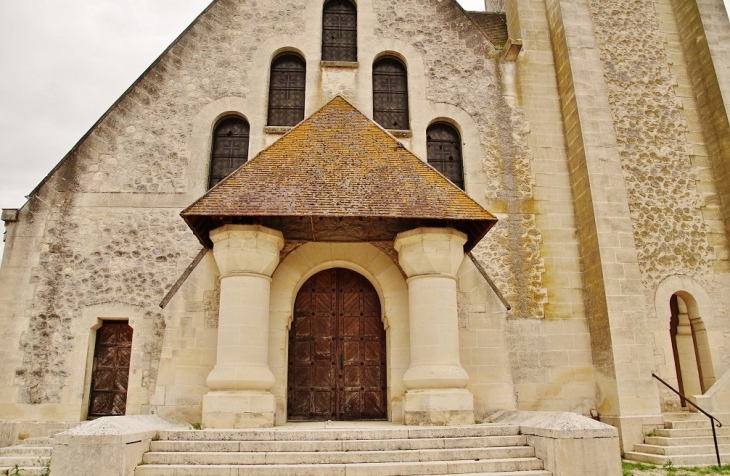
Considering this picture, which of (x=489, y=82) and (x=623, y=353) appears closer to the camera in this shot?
(x=623, y=353)

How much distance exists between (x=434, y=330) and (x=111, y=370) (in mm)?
6235

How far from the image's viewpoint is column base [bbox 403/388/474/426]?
823cm

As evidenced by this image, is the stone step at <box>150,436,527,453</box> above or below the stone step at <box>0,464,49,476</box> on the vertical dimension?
above

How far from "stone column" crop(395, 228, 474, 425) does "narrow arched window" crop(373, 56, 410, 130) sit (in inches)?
161

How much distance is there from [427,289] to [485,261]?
2782mm

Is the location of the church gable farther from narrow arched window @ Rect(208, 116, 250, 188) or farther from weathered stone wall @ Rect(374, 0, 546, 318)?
narrow arched window @ Rect(208, 116, 250, 188)

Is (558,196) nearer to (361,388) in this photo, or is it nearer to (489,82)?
(489,82)

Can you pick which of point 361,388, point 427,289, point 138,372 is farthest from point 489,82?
point 138,372

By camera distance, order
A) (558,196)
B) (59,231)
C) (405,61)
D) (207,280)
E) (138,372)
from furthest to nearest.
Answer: (405,61) → (558,196) → (59,231) → (138,372) → (207,280)

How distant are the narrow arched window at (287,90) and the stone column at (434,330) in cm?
465

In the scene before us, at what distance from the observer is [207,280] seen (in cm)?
935

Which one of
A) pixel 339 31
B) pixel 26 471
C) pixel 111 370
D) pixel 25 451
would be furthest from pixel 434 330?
pixel 339 31

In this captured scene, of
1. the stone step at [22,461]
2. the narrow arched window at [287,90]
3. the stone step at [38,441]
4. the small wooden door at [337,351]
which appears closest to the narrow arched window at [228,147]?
the narrow arched window at [287,90]

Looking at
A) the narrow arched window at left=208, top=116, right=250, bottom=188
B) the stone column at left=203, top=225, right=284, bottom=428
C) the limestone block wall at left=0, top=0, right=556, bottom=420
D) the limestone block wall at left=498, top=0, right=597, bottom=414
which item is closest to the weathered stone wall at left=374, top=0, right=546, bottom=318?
the limestone block wall at left=0, top=0, right=556, bottom=420
